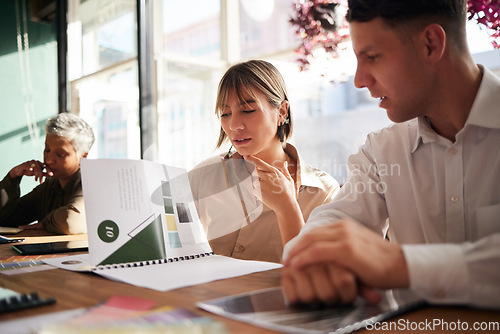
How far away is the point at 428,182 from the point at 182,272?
0.59 meters

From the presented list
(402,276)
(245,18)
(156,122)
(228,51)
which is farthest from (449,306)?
(245,18)

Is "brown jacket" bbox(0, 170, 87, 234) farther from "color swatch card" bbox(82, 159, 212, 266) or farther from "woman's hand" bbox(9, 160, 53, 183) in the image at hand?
"color swatch card" bbox(82, 159, 212, 266)

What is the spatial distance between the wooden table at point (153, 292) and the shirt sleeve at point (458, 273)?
0.02 metres

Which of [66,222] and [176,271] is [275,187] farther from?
[66,222]

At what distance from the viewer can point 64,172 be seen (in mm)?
2357

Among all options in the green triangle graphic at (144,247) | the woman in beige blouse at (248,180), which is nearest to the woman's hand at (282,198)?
the woman in beige blouse at (248,180)

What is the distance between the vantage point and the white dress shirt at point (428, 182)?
34.8 inches

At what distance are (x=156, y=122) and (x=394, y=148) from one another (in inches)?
113

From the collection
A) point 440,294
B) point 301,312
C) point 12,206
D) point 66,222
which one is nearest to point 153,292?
point 301,312

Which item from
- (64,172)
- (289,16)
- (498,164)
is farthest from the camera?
(64,172)

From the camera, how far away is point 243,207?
5.22 feet

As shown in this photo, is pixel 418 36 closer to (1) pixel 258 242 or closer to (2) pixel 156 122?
(1) pixel 258 242

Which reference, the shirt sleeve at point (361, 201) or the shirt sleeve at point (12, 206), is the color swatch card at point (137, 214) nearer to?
the shirt sleeve at point (361, 201)

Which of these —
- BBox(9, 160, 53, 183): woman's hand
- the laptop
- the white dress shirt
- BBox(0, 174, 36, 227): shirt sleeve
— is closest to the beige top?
the white dress shirt
